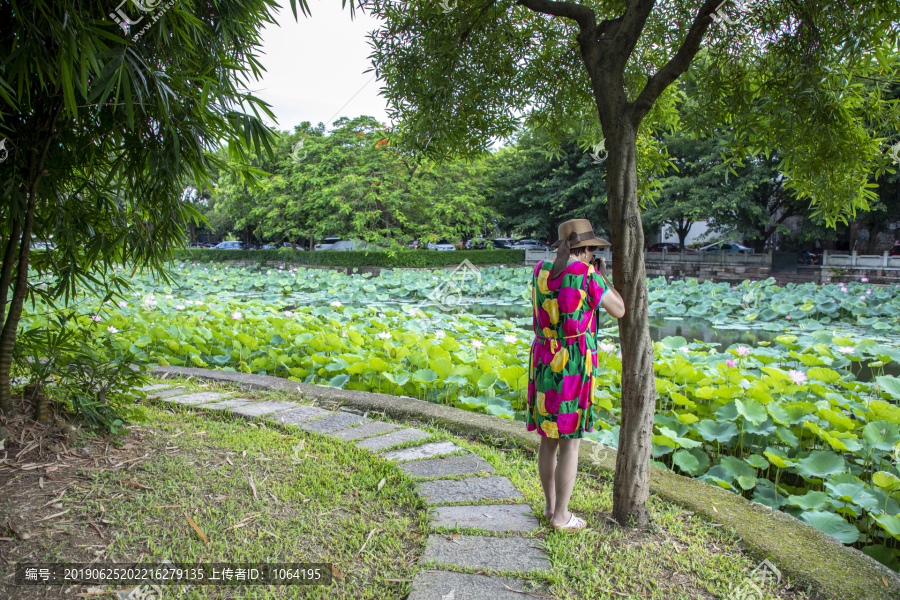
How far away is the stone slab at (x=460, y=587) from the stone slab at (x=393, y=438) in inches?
42.0

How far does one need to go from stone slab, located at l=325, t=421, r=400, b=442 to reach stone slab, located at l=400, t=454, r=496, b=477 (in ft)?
1.49

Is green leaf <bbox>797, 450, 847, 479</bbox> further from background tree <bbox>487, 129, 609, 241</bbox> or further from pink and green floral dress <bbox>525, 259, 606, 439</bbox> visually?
background tree <bbox>487, 129, 609, 241</bbox>

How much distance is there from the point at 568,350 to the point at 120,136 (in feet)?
7.01

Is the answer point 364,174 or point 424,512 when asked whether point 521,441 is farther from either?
point 364,174

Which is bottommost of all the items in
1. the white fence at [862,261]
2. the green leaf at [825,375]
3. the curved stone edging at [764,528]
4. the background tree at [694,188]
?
the curved stone edging at [764,528]

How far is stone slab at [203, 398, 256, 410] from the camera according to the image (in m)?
3.13

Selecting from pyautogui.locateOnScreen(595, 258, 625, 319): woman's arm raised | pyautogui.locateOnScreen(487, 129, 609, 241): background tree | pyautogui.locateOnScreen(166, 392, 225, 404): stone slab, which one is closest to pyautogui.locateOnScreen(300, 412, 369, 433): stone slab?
pyautogui.locateOnScreen(166, 392, 225, 404): stone slab

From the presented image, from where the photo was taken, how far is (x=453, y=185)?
17.1m

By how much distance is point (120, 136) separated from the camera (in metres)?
2.29

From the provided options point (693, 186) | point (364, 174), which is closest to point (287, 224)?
point (364, 174)

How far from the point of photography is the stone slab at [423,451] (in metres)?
2.51

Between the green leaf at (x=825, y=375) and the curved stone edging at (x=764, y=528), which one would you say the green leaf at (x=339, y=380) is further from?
the green leaf at (x=825, y=375)

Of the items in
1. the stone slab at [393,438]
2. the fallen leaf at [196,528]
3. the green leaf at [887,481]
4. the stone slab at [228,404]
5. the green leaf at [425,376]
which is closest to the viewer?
the fallen leaf at [196,528]

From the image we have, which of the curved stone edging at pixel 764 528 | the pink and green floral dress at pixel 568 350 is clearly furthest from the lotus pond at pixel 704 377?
the pink and green floral dress at pixel 568 350
